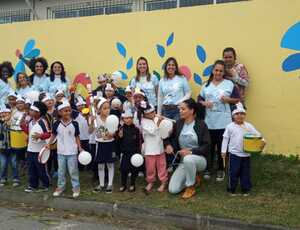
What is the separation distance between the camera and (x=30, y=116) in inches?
336

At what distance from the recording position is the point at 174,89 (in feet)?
27.7

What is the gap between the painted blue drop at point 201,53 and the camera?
912 cm

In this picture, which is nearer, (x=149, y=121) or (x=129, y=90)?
(x=149, y=121)

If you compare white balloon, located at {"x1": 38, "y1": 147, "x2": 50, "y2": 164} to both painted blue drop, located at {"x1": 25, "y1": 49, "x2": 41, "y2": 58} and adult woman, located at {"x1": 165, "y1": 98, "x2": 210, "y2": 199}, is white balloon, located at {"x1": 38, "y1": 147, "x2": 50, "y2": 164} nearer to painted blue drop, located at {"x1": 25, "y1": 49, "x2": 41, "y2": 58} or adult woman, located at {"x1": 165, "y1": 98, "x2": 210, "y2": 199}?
adult woman, located at {"x1": 165, "y1": 98, "x2": 210, "y2": 199}

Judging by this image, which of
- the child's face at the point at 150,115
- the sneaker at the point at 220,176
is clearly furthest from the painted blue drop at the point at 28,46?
the sneaker at the point at 220,176

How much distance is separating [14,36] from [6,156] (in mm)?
4184

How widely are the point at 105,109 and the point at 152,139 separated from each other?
0.91 meters

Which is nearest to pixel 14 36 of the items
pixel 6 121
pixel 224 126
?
pixel 6 121

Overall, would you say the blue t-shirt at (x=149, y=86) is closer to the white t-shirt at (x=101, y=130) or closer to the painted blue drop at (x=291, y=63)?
the white t-shirt at (x=101, y=130)

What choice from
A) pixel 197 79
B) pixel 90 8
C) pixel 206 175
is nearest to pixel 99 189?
pixel 206 175

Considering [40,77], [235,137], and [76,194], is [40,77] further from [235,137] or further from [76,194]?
A: [235,137]

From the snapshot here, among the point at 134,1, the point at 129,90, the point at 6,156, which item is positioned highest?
the point at 134,1

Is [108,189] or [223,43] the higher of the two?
[223,43]

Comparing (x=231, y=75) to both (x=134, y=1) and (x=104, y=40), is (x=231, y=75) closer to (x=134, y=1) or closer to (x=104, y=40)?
(x=104, y=40)
